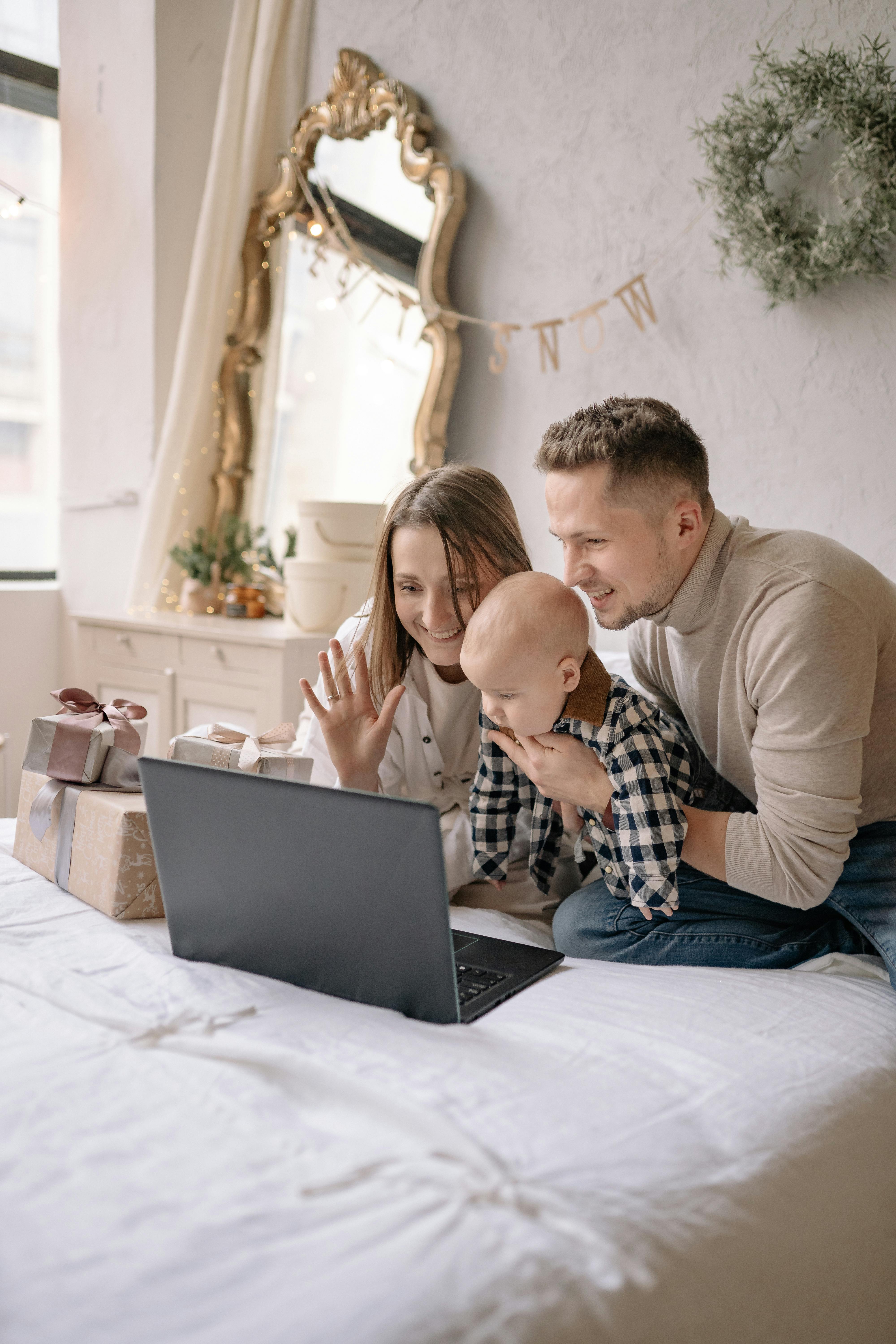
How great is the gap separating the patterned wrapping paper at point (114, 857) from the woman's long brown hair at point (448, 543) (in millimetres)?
458

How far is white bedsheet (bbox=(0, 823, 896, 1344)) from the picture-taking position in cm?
70

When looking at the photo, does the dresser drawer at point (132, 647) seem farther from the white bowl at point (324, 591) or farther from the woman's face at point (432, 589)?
the woman's face at point (432, 589)

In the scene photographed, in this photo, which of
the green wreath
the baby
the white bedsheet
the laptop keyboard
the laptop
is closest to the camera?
the white bedsheet

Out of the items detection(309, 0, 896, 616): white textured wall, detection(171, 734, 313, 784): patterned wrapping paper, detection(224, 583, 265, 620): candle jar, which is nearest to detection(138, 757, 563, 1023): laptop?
detection(171, 734, 313, 784): patterned wrapping paper

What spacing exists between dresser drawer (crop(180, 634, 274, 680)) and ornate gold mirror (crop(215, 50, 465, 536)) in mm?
596

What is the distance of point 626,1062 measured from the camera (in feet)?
3.39

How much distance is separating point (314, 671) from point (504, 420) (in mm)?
882

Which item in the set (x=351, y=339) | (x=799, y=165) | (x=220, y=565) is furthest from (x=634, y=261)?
(x=220, y=565)

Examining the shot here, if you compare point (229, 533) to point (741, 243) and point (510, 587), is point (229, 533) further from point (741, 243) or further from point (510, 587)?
point (510, 587)

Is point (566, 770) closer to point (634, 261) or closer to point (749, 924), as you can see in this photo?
point (749, 924)

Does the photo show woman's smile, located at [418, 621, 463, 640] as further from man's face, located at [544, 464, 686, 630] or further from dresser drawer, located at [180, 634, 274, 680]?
dresser drawer, located at [180, 634, 274, 680]

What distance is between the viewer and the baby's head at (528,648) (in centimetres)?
134

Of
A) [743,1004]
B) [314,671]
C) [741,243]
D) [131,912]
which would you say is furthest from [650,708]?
[314,671]

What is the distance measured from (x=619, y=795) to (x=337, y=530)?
175cm
